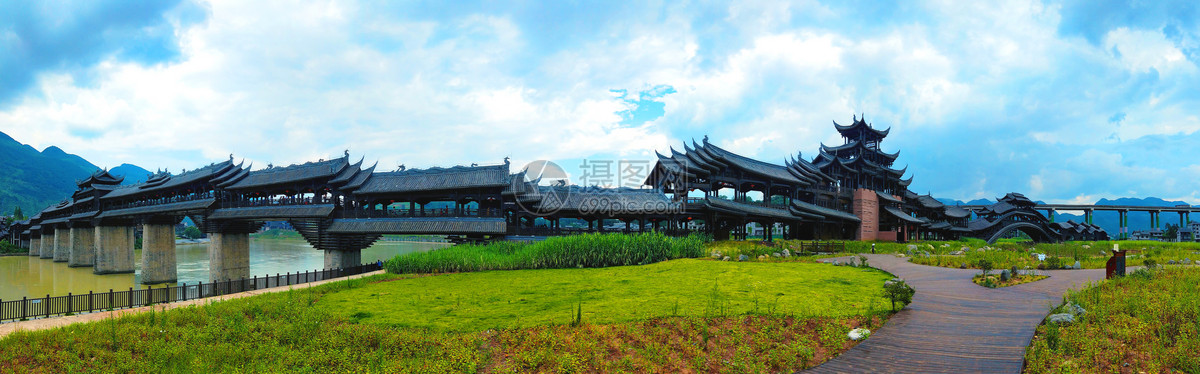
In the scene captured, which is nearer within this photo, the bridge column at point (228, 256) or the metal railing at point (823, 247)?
the metal railing at point (823, 247)

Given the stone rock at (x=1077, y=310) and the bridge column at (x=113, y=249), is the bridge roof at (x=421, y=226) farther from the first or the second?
the bridge column at (x=113, y=249)

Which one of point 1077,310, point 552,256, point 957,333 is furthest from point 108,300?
point 1077,310

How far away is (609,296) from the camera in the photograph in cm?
1195

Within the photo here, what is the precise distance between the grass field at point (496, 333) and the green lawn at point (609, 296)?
56 mm

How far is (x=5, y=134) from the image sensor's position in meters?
184

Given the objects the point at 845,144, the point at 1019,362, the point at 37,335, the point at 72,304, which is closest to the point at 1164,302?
the point at 1019,362

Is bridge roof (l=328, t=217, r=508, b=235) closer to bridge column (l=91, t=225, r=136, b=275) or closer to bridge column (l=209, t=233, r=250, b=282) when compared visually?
bridge column (l=209, t=233, r=250, b=282)

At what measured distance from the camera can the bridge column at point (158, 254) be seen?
116 ft

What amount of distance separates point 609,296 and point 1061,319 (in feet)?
25.9

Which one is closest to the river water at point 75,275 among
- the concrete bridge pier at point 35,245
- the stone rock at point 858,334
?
the concrete bridge pier at point 35,245

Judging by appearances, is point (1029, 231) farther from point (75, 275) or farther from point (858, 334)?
point (75, 275)

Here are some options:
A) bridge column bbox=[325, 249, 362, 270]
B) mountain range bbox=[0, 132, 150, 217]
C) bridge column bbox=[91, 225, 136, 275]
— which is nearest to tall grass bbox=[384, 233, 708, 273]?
bridge column bbox=[325, 249, 362, 270]

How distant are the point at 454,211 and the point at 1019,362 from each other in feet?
90.2

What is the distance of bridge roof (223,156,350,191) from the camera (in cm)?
3162
